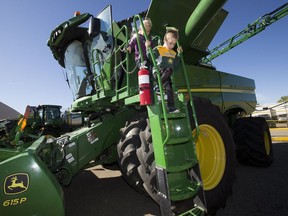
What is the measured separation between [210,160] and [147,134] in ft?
3.96

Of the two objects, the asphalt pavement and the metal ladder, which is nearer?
the metal ladder

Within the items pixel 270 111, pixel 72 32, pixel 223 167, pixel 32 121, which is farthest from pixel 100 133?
pixel 270 111

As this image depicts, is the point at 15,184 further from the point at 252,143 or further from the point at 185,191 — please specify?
the point at 252,143

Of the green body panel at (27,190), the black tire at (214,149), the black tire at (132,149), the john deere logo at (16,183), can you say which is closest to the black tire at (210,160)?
the black tire at (214,149)

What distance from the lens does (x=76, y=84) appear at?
475 centimetres

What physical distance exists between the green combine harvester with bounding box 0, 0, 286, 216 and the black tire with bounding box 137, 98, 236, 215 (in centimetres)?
1

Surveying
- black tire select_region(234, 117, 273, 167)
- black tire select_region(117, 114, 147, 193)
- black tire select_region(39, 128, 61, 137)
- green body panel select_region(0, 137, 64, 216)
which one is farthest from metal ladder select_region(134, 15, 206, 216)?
black tire select_region(39, 128, 61, 137)

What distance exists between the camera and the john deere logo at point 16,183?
222cm

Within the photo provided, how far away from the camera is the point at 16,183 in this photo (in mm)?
2248

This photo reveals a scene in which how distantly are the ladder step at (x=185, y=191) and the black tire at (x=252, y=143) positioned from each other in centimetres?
310

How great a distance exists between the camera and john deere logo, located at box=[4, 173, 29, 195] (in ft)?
7.29

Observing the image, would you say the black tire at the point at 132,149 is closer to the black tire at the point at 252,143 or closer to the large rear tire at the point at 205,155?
the large rear tire at the point at 205,155

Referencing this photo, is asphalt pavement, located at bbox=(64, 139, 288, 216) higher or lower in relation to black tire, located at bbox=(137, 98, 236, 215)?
lower

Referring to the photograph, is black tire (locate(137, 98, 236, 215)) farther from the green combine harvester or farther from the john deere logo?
the john deere logo
